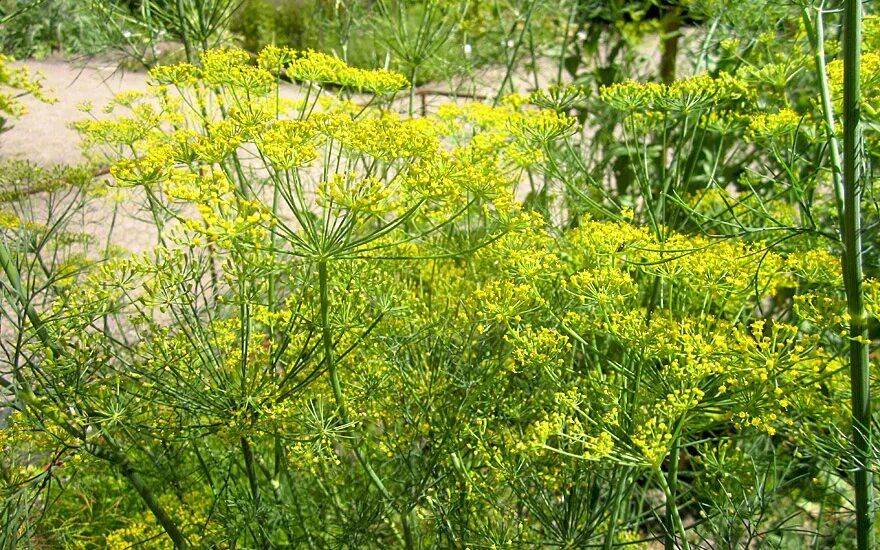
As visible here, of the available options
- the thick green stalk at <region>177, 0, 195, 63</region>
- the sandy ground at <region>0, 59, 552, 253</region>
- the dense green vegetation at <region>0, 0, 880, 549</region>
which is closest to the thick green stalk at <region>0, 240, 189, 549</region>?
the dense green vegetation at <region>0, 0, 880, 549</region>

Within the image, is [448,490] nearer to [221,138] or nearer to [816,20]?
[221,138]

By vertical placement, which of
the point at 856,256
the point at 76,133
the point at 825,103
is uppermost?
the point at 825,103

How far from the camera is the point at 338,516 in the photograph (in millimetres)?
2230

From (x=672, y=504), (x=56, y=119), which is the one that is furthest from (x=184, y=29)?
(x=56, y=119)

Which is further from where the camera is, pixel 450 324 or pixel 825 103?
pixel 450 324

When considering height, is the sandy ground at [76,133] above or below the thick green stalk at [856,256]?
below

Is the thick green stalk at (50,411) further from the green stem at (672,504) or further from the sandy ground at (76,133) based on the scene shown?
the sandy ground at (76,133)

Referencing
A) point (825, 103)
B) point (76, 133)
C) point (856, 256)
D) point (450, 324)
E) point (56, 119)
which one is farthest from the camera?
point (56, 119)

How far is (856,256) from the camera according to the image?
1.29 m

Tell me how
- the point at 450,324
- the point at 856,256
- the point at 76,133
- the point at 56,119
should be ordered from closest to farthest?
the point at 856,256, the point at 450,324, the point at 76,133, the point at 56,119

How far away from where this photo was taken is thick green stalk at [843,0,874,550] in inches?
48.1

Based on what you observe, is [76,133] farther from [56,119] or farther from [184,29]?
[184,29]

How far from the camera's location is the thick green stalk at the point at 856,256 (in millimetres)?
1221

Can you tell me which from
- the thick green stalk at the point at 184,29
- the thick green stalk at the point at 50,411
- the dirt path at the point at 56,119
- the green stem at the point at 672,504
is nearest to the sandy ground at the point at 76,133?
the dirt path at the point at 56,119
